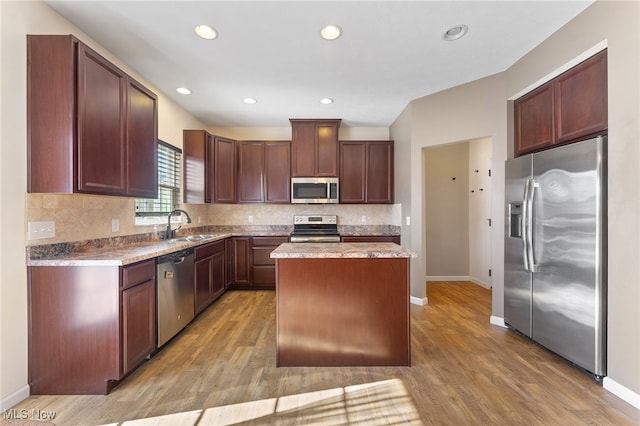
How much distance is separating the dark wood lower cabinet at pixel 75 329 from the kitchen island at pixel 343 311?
3.69 ft

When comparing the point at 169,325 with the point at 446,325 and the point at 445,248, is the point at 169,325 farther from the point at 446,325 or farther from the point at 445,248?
the point at 445,248

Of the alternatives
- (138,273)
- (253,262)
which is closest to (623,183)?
(138,273)

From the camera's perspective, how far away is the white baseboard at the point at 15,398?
1716 millimetres

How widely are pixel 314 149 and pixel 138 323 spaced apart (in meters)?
3.38

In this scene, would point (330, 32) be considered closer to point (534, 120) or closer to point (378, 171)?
point (534, 120)

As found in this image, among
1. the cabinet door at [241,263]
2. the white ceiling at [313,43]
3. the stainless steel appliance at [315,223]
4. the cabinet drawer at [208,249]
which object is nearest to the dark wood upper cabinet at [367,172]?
the stainless steel appliance at [315,223]

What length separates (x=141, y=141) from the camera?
2.49m

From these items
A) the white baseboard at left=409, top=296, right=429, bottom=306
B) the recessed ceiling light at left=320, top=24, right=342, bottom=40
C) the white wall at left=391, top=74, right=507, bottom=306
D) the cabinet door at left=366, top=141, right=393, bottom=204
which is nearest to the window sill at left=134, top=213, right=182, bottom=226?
the recessed ceiling light at left=320, top=24, right=342, bottom=40

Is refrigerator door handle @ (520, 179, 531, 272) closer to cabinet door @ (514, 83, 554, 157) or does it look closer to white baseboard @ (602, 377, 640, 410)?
cabinet door @ (514, 83, 554, 157)

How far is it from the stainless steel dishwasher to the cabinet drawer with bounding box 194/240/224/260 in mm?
180

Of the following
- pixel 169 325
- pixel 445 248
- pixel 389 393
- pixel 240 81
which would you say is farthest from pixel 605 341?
pixel 240 81

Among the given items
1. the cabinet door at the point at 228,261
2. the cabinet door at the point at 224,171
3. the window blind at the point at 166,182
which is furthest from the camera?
the cabinet door at the point at 224,171

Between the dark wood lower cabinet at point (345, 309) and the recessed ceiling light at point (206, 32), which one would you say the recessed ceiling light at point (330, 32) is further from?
the dark wood lower cabinet at point (345, 309)

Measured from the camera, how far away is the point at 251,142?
4.77 meters
